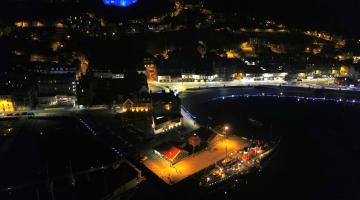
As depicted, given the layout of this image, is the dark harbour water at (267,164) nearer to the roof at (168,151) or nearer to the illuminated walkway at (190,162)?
the illuminated walkway at (190,162)

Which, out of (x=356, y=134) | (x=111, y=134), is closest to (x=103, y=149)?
(x=111, y=134)

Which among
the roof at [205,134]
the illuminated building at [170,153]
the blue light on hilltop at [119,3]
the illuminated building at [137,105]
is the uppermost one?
the blue light on hilltop at [119,3]

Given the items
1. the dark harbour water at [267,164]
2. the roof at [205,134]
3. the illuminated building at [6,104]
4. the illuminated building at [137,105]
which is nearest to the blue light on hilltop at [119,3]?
the illuminated building at [6,104]

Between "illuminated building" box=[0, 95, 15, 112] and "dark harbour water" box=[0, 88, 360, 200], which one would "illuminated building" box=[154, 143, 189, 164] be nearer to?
"dark harbour water" box=[0, 88, 360, 200]

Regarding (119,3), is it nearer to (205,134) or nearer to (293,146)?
(205,134)

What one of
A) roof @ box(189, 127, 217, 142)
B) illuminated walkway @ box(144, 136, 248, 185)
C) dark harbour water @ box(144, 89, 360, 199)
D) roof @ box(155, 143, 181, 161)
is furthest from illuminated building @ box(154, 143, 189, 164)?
roof @ box(189, 127, 217, 142)

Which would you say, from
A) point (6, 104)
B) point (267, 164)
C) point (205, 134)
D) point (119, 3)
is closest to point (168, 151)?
point (205, 134)
